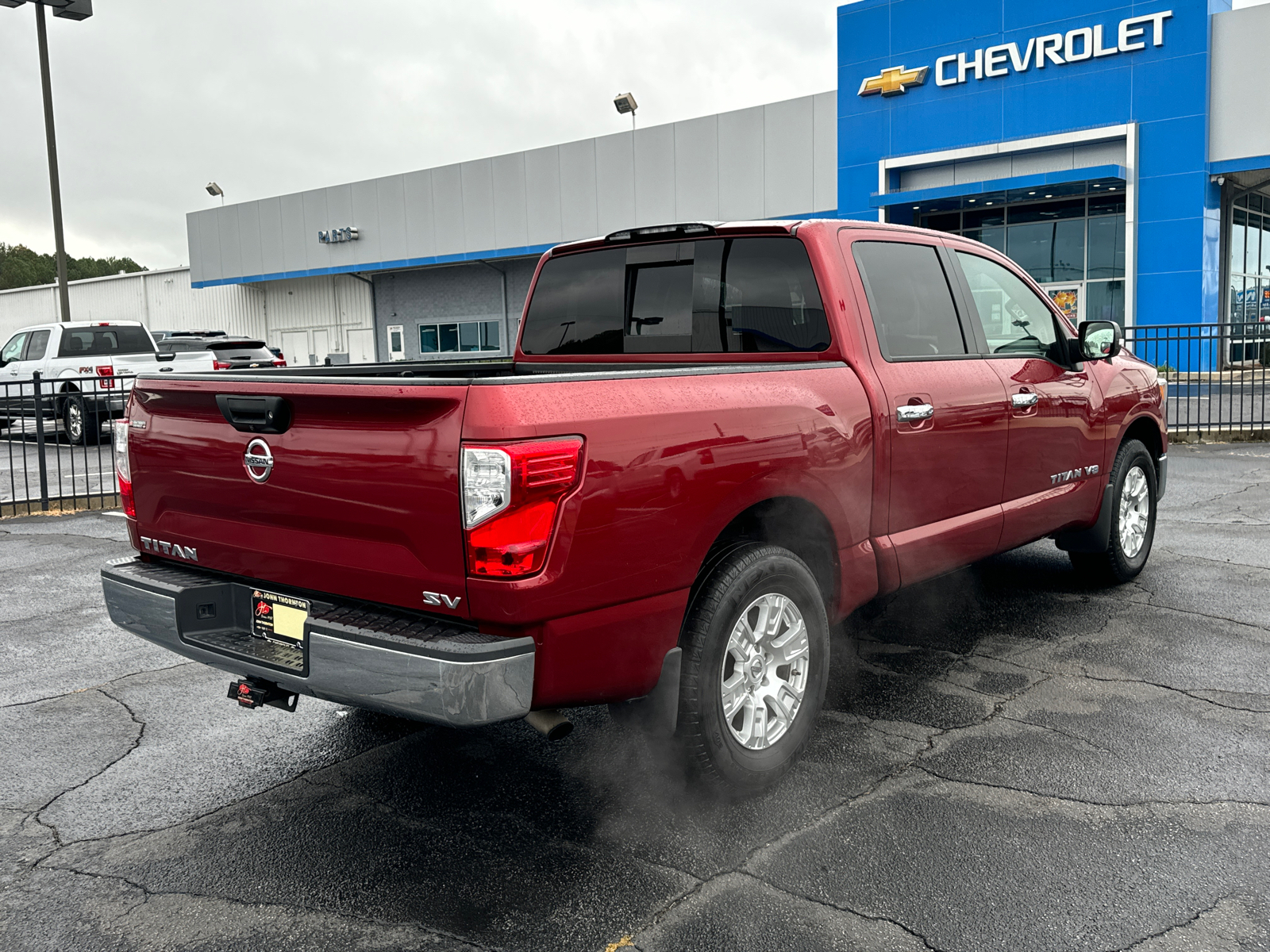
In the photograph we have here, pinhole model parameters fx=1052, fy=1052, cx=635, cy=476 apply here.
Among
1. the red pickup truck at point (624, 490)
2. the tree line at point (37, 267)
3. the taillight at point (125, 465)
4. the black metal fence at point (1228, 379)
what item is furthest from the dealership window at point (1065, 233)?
the tree line at point (37, 267)

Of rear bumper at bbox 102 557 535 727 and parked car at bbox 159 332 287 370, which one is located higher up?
parked car at bbox 159 332 287 370

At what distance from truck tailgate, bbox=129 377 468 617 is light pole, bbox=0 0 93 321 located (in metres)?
18.1

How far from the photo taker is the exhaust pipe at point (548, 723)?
296cm

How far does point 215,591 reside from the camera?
11.1ft

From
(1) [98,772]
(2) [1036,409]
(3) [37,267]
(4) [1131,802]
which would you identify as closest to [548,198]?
(2) [1036,409]

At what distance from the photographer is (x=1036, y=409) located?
5078mm

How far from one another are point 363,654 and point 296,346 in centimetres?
4418

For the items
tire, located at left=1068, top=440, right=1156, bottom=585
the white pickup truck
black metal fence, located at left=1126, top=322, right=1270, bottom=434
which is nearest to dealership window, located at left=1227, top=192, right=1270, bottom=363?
black metal fence, located at left=1126, top=322, right=1270, bottom=434

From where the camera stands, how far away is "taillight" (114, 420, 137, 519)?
3758 millimetres

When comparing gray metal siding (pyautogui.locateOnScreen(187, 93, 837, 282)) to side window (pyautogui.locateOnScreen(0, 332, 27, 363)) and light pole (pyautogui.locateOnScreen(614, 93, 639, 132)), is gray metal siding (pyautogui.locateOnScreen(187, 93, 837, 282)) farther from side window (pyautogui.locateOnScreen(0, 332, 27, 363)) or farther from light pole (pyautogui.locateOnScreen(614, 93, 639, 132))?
side window (pyautogui.locateOnScreen(0, 332, 27, 363))

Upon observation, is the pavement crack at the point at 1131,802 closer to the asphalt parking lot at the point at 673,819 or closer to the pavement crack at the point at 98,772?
the asphalt parking lot at the point at 673,819

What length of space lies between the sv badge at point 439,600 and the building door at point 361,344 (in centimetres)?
4020

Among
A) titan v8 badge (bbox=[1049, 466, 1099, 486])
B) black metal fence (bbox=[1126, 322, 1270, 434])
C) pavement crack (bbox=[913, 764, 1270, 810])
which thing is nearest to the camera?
pavement crack (bbox=[913, 764, 1270, 810])

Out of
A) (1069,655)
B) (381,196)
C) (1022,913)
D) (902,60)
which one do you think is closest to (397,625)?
(1022,913)
